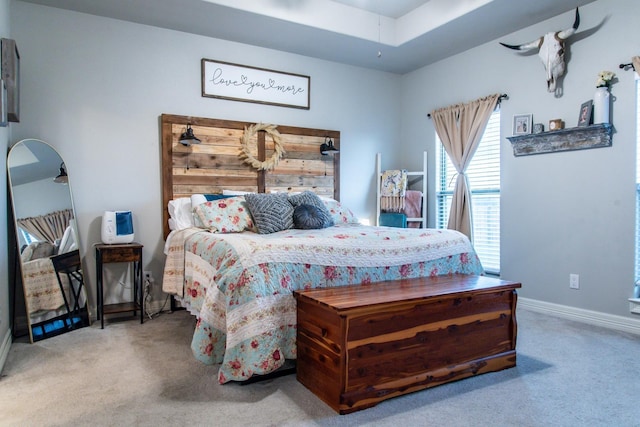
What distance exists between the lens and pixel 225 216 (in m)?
3.37

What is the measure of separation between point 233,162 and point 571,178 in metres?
3.10

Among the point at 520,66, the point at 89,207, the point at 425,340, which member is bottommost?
the point at 425,340

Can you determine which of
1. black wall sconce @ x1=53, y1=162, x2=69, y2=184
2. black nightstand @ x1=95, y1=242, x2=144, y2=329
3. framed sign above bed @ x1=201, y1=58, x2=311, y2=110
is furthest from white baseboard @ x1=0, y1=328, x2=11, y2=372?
framed sign above bed @ x1=201, y1=58, x2=311, y2=110

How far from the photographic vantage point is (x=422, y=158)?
513 cm

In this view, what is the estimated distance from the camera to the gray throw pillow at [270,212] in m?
3.23

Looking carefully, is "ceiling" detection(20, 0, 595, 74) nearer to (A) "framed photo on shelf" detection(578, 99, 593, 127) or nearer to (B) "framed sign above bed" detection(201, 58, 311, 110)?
(B) "framed sign above bed" detection(201, 58, 311, 110)

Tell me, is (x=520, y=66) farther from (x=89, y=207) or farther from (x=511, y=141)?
(x=89, y=207)

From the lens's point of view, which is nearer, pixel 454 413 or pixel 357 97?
pixel 454 413

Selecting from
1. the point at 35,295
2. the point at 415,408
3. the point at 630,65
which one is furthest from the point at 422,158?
the point at 35,295

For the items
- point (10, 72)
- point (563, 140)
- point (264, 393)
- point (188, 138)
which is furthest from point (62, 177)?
point (563, 140)

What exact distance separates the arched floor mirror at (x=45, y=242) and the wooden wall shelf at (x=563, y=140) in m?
4.00

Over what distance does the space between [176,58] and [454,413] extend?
372cm

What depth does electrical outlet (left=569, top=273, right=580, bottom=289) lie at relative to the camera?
3584mm

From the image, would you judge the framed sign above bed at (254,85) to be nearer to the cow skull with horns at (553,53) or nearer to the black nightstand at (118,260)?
the black nightstand at (118,260)
